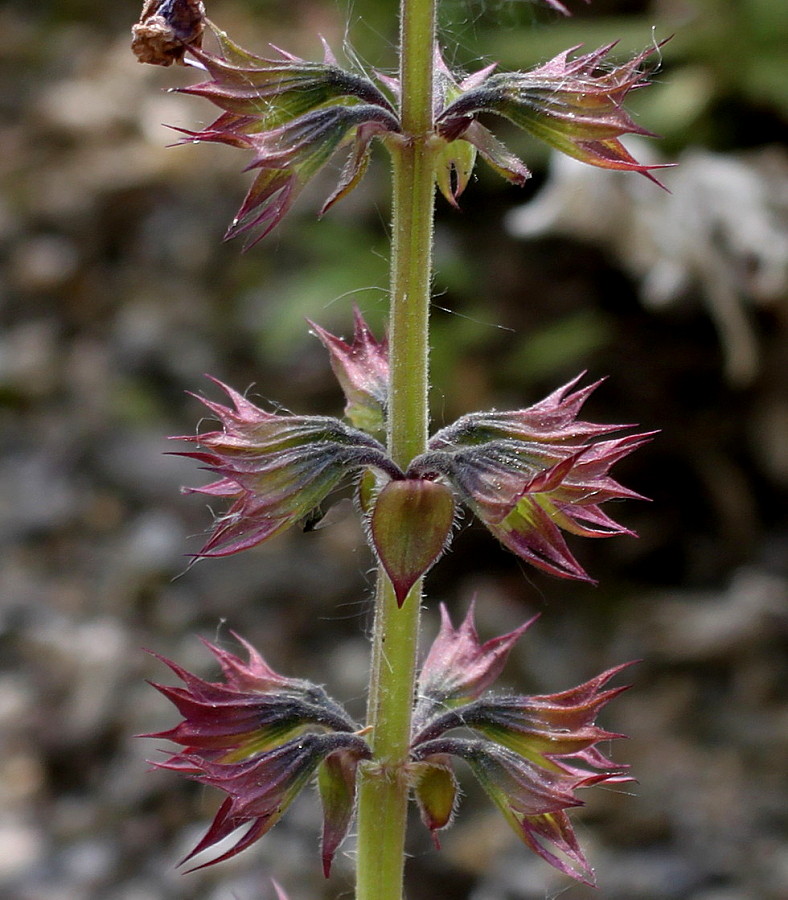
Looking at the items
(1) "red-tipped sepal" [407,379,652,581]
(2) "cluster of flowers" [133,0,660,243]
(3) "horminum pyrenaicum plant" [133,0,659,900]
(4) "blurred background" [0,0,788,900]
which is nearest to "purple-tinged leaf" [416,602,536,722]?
(3) "horminum pyrenaicum plant" [133,0,659,900]

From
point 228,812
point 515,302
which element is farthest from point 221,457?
point 515,302

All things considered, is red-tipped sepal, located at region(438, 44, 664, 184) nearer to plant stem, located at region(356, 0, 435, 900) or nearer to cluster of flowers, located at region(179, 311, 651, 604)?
plant stem, located at region(356, 0, 435, 900)

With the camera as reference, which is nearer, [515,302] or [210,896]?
[210,896]

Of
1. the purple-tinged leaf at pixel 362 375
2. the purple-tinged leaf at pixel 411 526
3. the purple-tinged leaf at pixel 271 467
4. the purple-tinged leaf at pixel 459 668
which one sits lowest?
the purple-tinged leaf at pixel 459 668

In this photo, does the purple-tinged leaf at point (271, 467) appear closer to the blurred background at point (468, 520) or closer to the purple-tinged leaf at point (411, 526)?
the purple-tinged leaf at point (411, 526)

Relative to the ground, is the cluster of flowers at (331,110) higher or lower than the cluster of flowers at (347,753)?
higher

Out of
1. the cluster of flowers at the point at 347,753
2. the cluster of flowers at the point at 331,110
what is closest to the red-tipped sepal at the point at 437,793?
the cluster of flowers at the point at 347,753

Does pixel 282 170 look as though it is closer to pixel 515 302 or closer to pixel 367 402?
Result: pixel 367 402
